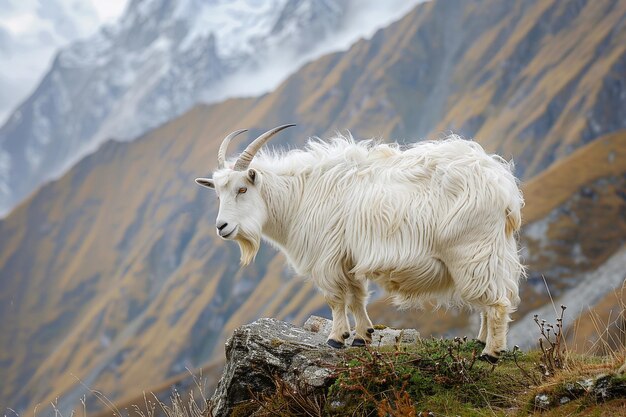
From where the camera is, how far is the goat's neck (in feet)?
36.2

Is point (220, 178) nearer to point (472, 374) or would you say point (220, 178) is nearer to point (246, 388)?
point (246, 388)

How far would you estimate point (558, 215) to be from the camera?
4934 inches

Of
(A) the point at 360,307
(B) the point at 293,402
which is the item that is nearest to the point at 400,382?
(B) the point at 293,402

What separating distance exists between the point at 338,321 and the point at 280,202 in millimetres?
2257

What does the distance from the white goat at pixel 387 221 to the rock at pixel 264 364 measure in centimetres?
77

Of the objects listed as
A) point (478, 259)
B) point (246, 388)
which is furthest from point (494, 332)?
point (246, 388)

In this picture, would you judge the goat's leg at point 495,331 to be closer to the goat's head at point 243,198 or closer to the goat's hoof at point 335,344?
the goat's hoof at point 335,344

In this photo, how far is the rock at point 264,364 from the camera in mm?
8664

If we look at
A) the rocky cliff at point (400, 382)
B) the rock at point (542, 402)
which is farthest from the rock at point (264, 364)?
the rock at point (542, 402)

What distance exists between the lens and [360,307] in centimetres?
1030

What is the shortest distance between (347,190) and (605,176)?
13251cm

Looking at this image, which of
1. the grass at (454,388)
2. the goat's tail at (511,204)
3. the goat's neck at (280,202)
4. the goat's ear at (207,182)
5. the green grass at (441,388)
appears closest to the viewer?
the grass at (454,388)

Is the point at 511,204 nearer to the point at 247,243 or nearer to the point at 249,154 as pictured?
the point at 249,154

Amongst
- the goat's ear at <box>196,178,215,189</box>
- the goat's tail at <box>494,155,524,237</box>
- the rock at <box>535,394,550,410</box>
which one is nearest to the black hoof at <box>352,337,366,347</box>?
the goat's tail at <box>494,155,524,237</box>
